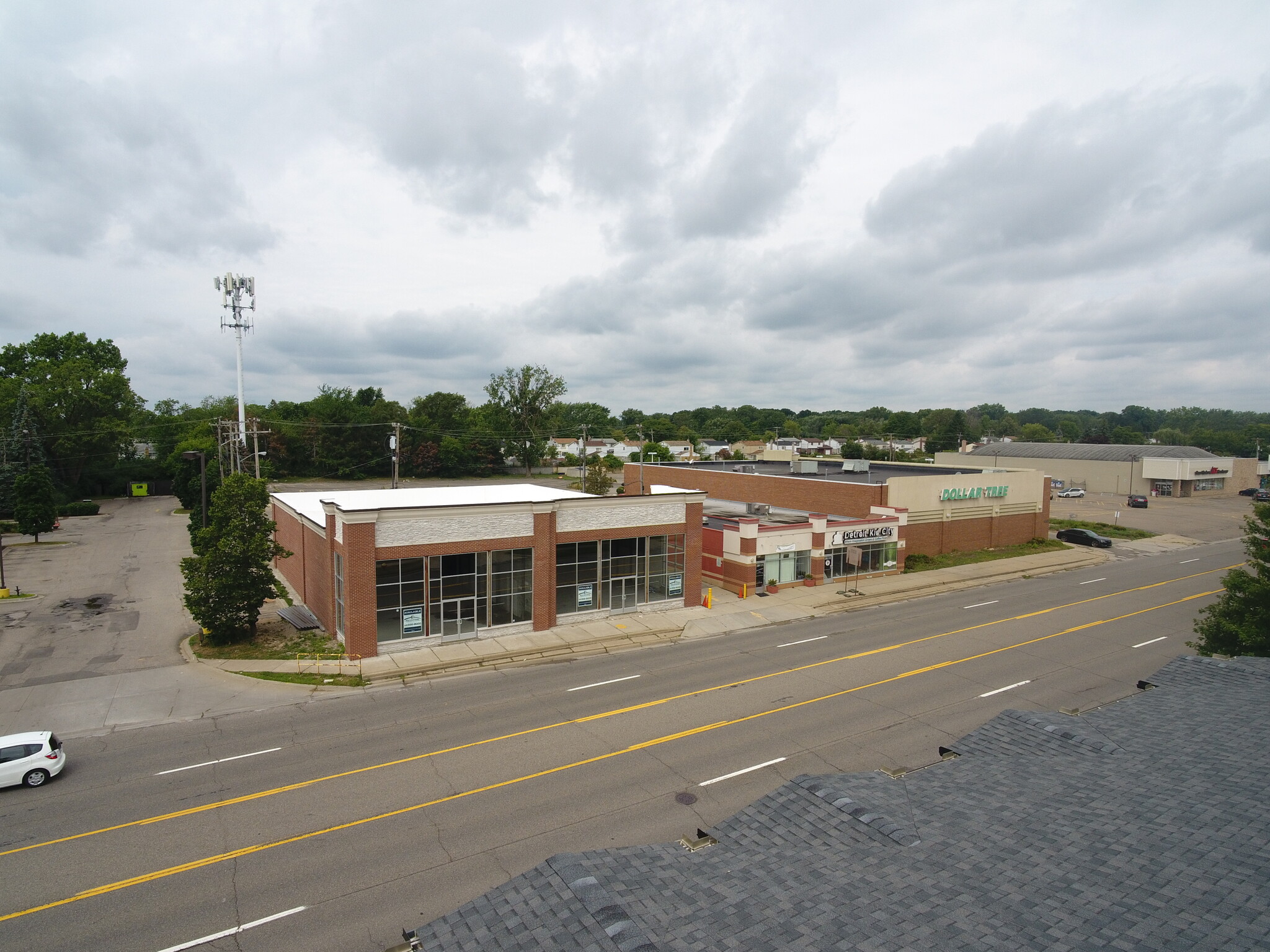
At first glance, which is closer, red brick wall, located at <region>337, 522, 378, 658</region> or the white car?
the white car

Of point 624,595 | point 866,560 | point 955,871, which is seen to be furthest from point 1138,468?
point 955,871

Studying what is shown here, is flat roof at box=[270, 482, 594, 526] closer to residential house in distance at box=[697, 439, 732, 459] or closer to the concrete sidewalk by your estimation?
the concrete sidewalk

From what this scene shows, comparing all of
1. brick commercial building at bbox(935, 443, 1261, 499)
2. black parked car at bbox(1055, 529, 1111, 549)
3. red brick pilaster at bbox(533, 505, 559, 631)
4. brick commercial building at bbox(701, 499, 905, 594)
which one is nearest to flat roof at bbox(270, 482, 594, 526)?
red brick pilaster at bbox(533, 505, 559, 631)

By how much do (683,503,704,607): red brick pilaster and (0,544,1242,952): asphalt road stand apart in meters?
5.37

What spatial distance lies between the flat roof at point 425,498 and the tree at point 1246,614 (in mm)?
21457

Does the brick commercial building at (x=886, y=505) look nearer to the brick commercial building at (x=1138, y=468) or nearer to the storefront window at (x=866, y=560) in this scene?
the storefront window at (x=866, y=560)

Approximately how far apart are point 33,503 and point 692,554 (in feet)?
176

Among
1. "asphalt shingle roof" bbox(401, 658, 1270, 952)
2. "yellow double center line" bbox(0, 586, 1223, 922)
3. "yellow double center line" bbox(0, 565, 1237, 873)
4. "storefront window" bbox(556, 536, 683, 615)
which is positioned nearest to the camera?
"asphalt shingle roof" bbox(401, 658, 1270, 952)

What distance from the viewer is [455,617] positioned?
28.2 m

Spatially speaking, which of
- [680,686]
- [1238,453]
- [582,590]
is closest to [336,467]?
[582,590]

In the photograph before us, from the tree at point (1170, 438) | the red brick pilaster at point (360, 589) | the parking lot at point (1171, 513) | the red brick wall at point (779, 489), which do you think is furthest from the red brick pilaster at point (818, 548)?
the tree at point (1170, 438)

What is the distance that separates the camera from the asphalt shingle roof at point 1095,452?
98.8m

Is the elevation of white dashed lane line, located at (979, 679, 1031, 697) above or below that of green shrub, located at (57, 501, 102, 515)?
below

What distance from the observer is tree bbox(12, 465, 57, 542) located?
171ft
